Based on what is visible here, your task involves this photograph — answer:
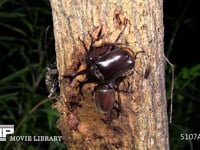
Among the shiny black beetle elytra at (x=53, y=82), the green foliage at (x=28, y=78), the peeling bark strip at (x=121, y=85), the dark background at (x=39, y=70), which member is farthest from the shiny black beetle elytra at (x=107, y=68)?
the green foliage at (x=28, y=78)

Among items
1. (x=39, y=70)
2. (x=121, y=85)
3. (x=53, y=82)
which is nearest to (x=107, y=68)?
(x=121, y=85)

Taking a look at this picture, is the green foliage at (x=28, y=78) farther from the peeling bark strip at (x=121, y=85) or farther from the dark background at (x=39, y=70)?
the peeling bark strip at (x=121, y=85)

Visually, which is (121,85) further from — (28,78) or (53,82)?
(28,78)

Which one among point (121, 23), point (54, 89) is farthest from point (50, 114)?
point (121, 23)

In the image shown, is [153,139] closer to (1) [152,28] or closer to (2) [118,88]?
(2) [118,88]

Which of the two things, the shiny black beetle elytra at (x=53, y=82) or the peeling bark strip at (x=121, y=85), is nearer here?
the peeling bark strip at (x=121, y=85)

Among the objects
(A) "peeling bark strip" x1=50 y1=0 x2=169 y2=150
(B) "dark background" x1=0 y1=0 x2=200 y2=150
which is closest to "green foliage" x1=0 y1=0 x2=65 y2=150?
(B) "dark background" x1=0 y1=0 x2=200 y2=150

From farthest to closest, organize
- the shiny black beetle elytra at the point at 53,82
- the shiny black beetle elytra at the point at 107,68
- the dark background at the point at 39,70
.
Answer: the dark background at the point at 39,70 → the shiny black beetle elytra at the point at 53,82 → the shiny black beetle elytra at the point at 107,68
